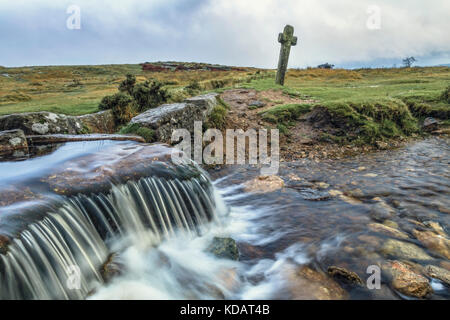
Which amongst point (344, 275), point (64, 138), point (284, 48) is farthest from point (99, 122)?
point (284, 48)

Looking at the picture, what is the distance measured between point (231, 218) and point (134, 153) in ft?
7.24

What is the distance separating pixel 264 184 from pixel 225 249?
267 cm

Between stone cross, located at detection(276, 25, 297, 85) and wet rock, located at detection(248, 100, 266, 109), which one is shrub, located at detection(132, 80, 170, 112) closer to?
wet rock, located at detection(248, 100, 266, 109)

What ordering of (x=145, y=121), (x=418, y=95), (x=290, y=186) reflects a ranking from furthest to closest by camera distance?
(x=418, y=95)
(x=145, y=121)
(x=290, y=186)

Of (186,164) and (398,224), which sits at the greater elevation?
(186,164)

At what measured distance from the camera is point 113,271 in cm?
334

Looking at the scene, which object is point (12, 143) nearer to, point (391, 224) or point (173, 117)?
point (173, 117)

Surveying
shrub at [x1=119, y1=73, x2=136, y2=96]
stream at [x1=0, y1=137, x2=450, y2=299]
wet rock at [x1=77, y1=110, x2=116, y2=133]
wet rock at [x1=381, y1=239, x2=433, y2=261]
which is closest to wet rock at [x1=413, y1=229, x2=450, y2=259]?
stream at [x1=0, y1=137, x2=450, y2=299]

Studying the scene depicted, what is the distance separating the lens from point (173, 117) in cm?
775

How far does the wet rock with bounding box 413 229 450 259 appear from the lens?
3540 mm

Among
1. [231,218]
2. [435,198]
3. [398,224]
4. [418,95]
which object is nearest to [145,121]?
[231,218]

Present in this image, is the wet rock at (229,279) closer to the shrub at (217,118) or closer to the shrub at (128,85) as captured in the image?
the shrub at (217,118)

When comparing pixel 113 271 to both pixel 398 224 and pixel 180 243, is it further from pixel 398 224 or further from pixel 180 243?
pixel 398 224

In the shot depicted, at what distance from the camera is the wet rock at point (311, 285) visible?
297cm
